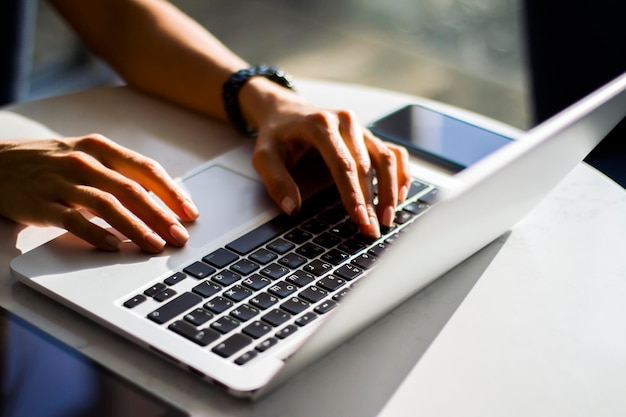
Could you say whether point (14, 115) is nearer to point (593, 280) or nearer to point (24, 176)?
point (24, 176)

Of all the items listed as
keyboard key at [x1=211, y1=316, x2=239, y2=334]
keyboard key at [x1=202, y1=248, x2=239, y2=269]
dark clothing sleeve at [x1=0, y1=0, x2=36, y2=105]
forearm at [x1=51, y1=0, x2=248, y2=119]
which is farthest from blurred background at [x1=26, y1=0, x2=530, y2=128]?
keyboard key at [x1=211, y1=316, x2=239, y2=334]

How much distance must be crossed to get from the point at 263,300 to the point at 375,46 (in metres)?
2.35

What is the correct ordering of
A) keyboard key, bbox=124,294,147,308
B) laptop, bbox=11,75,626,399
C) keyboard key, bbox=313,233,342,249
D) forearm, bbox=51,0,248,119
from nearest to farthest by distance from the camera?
laptop, bbox=11,75,626,399 < keyboard key, bbox=124,294,147,308 < keyboard key, bbox=313,233,342,249 < forearm, bbox=51,0,248,119

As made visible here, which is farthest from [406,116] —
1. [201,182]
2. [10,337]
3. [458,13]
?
[458,13]

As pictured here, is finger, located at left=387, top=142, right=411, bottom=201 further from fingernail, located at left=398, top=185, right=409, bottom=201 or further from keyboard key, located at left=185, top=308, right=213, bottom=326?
keyboard key, located at left=185, top=308, right=213, bottom=326

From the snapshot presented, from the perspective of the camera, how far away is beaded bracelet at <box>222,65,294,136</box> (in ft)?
3.65

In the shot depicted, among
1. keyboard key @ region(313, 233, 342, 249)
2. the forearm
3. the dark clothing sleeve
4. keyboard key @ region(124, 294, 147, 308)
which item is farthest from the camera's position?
the dark clothing sleeve

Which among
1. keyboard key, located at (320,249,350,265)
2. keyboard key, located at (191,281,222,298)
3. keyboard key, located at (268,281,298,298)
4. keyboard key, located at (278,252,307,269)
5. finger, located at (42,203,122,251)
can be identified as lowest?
keyboard key, located at (320,249,350,265)

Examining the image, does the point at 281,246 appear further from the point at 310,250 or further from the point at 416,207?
the point at 416,207

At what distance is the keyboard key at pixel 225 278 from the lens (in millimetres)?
781

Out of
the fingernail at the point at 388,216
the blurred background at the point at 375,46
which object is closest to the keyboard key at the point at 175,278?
the fingernail at the point at 388,216

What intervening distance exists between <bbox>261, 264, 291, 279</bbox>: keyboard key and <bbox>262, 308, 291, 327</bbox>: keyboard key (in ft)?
0.20

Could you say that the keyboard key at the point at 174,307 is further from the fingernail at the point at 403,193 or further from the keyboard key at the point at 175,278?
the fingernail at the point at 403,193

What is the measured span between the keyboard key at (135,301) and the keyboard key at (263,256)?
117mm
